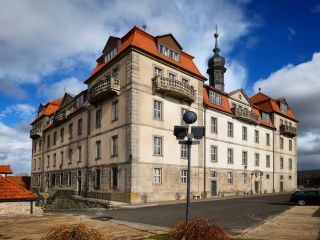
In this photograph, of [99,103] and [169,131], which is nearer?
[169,131]

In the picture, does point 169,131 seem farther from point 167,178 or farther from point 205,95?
point 205,95

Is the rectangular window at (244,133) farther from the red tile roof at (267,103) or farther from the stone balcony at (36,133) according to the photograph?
the stone balcony at (36,133)

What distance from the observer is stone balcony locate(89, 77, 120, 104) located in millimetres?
28750

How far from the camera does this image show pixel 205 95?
35906mm

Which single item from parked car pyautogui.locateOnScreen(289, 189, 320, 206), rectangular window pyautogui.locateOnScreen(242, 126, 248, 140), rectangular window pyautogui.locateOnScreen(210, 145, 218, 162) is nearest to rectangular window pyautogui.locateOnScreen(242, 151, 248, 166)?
rectangular window pyautogui.locateOnScreen(242, 126, 248, 140)

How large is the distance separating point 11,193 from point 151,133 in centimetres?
1475

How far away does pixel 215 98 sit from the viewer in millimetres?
37594

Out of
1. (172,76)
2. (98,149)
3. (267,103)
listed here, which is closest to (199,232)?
(172,76)

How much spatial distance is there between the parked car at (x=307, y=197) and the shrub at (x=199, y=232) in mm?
19817

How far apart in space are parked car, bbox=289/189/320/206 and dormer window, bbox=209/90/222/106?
50.8 ft

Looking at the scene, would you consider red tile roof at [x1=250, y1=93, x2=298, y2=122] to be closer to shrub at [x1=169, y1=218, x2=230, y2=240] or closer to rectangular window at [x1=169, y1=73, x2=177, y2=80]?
rectangular window at [x1=169, y1=73, x2=177, y2=80]

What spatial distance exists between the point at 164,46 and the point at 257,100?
26715 millimetres

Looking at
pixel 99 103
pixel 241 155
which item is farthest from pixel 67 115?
pixel 241 155

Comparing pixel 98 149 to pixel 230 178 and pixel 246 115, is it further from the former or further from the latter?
pixel 246 115
